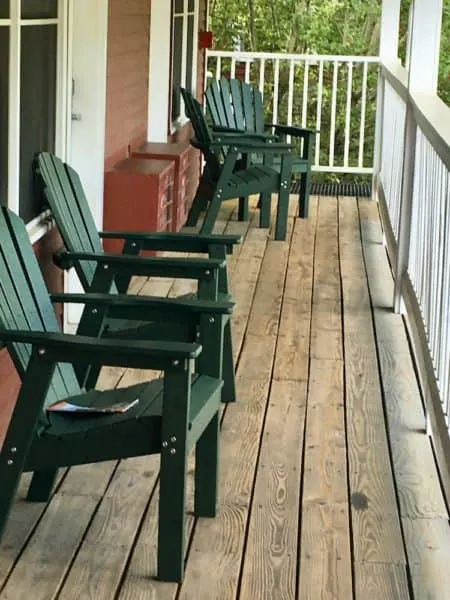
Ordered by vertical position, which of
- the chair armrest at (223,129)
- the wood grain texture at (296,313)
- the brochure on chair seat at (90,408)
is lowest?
the wood grain texture at (296,313)

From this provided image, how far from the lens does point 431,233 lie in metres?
4.52

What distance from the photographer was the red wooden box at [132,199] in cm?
598

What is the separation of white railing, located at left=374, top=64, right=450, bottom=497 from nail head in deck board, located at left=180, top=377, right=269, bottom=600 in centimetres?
58

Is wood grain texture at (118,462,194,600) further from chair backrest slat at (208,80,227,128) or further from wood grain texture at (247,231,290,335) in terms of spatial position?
chair backrest slat at (208,80,227,128)

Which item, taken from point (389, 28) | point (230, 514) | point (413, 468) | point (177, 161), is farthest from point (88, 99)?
point (389, 28)

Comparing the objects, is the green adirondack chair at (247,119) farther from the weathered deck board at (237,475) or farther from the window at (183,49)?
the weathered deck board at (237,475)

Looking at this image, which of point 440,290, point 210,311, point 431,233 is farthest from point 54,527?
point 431,233

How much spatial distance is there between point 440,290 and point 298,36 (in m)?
11.0

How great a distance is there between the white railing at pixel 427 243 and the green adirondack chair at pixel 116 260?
70cm

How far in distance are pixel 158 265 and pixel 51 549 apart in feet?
3.66

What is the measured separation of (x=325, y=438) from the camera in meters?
4.02

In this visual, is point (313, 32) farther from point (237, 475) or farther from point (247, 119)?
point (237, 475)

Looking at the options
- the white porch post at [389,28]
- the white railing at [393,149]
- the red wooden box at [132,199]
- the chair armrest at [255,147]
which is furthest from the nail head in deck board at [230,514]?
the white porch post at [389,28]

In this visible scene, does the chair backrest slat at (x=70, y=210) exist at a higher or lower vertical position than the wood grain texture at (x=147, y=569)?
higher
